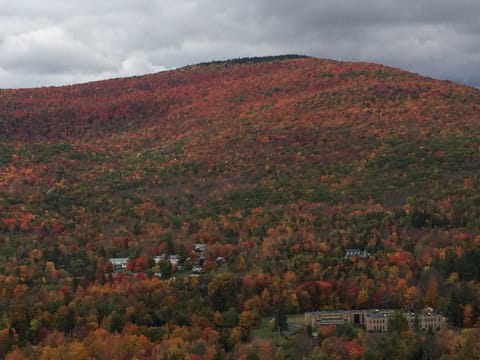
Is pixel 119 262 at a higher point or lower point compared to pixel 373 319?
higher

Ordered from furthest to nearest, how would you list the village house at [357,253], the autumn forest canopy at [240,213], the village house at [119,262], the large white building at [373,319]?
1. the village house at [119,262]
2. the village house at [357,253]
3. the autumn forest canopy at [240,213]
4. the large white building at [373,319]

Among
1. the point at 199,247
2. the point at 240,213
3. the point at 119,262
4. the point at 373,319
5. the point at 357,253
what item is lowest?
the point at 373,319

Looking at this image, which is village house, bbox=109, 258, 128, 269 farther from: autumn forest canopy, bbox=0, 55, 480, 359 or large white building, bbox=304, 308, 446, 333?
large white building, bbox=304, 308, 446, 333

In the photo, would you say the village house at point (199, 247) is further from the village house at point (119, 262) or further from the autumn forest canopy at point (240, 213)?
the village house at point (119, 262)

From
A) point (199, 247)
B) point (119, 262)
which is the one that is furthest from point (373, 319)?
point (119, 262)

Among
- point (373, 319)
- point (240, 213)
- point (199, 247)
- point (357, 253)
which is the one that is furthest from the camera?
point (240, 213)

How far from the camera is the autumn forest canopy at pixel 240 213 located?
192ft

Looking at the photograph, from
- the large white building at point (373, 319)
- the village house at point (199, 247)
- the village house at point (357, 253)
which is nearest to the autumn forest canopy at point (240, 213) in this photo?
the village house at point (357, 253)

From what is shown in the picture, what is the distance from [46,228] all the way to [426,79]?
94.5 m

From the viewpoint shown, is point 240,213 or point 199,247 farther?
point 240,213

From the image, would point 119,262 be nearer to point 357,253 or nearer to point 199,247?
point 199,247

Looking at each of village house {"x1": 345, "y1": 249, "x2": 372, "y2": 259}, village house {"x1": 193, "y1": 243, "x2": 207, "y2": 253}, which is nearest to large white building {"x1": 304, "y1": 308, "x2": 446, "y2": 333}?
village house {"x1": 345, "y1": 249, "x2": 372, "y2": 259}

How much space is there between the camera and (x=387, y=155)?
11288cm

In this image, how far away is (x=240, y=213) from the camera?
9944cm
